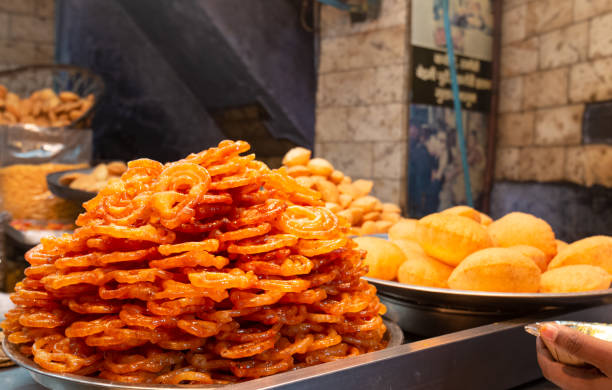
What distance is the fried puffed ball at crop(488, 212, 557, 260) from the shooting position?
44.8 inches

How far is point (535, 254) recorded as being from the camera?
1062 mm

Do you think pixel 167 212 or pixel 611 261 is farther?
pixel 611 261

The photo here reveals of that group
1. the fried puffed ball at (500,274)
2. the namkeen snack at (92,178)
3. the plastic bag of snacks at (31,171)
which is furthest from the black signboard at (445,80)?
the fried puffed ball at (500,274)

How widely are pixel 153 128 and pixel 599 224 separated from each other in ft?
17.8

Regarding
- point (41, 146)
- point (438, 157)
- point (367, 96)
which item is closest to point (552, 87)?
point (438, 157)

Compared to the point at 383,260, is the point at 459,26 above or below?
above

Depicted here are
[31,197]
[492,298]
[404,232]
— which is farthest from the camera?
[31,197]

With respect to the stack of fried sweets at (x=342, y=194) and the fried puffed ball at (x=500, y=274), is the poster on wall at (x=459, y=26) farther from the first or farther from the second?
the fried puffed ball at (x=500, y=274)

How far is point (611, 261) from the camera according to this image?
3.50 feet

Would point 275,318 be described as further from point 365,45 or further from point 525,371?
point 365,45

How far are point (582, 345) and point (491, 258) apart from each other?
28 centimetres

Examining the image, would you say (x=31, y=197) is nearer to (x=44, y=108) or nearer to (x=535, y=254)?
(x=44, y=108)

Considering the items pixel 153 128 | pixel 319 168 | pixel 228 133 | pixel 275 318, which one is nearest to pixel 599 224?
pixel 319 168

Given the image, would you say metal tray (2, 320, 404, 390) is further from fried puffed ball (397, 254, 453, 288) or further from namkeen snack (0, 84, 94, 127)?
namkeen snack (0, 84, 94, 127)
